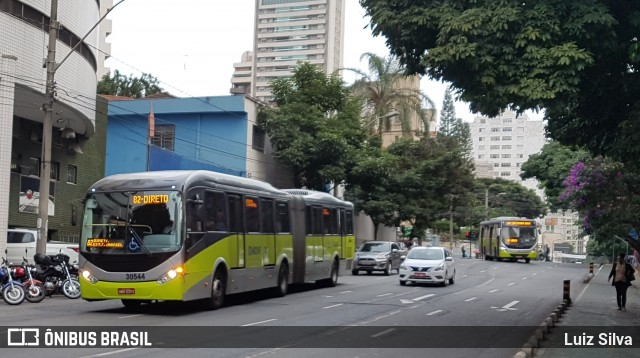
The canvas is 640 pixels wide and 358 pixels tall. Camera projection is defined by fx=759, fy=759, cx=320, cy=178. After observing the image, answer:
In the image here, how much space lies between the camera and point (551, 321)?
1627 centimetres

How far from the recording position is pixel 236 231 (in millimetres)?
19219

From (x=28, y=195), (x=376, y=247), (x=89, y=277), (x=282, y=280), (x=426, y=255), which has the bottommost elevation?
(x=282, y=280)

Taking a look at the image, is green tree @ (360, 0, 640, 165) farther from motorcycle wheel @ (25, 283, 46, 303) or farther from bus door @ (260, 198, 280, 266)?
motorcycle wheel @ (25, 283, 46, 303)

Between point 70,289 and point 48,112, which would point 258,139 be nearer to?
point 48,112

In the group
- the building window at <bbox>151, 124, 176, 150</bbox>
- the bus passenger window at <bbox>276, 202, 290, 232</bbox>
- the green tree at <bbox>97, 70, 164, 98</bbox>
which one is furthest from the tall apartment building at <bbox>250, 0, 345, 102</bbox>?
the bus passenger window at <bbox>276, 202, 290, 232</bbox>

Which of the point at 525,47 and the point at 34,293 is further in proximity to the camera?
the point at 34,293

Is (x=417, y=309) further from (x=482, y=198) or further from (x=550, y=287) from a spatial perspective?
(x=482, y=198)

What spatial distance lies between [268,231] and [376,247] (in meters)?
17.0

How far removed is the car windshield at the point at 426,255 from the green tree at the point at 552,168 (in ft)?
46.0

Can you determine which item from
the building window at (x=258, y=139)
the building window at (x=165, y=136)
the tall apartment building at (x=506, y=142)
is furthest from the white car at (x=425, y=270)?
the tall apartment building at (x=506, y=142)

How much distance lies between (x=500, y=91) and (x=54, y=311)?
424 inches

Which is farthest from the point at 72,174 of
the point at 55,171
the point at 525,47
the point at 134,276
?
the point at 525,47

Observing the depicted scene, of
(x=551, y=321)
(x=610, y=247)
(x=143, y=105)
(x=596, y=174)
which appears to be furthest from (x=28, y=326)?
(x=610, y=247)

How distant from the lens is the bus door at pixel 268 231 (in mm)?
21255
